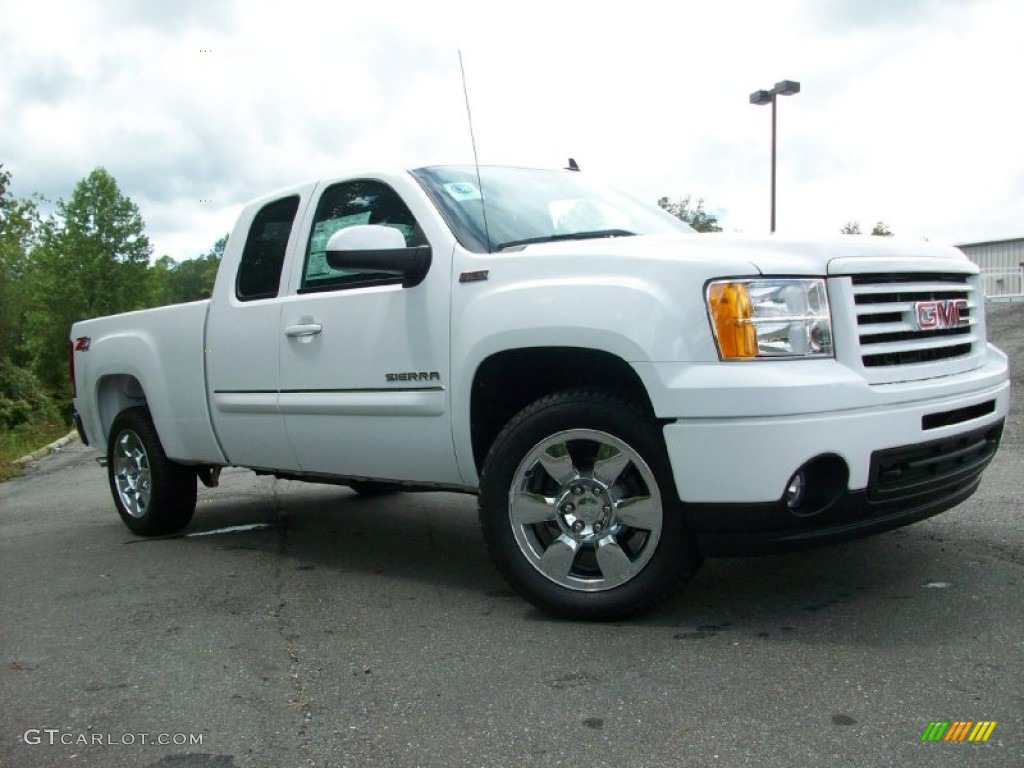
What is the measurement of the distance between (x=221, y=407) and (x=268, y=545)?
946 millimetres

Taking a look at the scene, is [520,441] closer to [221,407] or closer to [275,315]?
[275,315]

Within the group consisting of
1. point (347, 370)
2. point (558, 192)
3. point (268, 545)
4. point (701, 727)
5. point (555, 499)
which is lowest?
point (268, 545)

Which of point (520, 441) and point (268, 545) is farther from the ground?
point (520, 441)

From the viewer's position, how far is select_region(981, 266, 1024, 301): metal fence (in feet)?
77.6

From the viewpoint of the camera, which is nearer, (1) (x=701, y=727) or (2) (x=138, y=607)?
(1) (x=701, y=727)

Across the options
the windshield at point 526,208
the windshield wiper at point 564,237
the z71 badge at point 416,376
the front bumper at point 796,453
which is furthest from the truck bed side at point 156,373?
the front bumper at point 796,453

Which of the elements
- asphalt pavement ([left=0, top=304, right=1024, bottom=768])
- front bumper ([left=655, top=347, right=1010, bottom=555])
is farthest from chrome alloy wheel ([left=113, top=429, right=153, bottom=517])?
front bumper ([left=655, top=347, right=1010, bottom=555])

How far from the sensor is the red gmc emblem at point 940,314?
3.73 meters

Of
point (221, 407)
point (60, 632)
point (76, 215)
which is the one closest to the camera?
point (60, 632)

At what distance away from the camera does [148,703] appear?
3275 millimetres

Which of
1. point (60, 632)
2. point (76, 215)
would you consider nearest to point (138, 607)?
point (60, 632)

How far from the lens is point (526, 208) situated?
15.0ft

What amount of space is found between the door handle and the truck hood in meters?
1.39

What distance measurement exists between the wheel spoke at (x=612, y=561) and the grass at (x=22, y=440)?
36.5 ft
